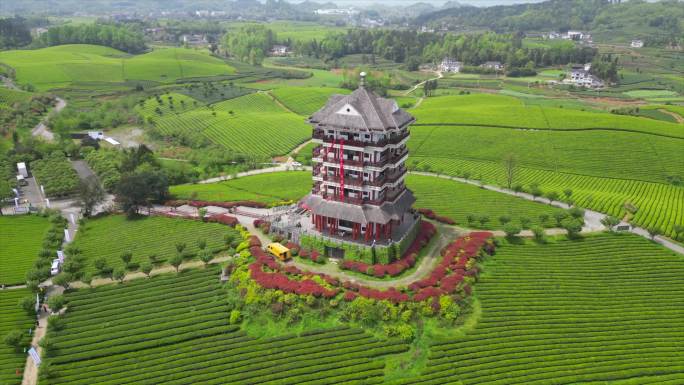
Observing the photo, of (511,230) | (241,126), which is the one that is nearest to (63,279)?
(511,230)

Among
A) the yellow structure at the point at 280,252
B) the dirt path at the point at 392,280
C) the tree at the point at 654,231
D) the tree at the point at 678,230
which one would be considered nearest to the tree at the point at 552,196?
the tree at the point at 654,231

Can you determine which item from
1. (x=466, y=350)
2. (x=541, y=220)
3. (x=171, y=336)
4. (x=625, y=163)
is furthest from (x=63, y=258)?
(x=625, y=163)

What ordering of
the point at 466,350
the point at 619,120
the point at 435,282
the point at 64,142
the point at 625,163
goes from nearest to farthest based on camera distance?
the point at 466,350 → the point at 435,282 → the point at 625,163 → the point at 64,142 → the point at 619,120

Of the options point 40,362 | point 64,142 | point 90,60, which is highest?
point 90,60

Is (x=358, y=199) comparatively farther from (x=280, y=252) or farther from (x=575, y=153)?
(x=575, y=153)

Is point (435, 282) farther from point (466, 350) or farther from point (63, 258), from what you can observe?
point (63, 258)

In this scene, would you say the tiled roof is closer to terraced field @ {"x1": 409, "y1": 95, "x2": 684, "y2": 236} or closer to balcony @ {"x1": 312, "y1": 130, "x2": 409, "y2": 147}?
balcony @ {"x1": 312, "y1": 130, "x2": 409, "y2": 147}
